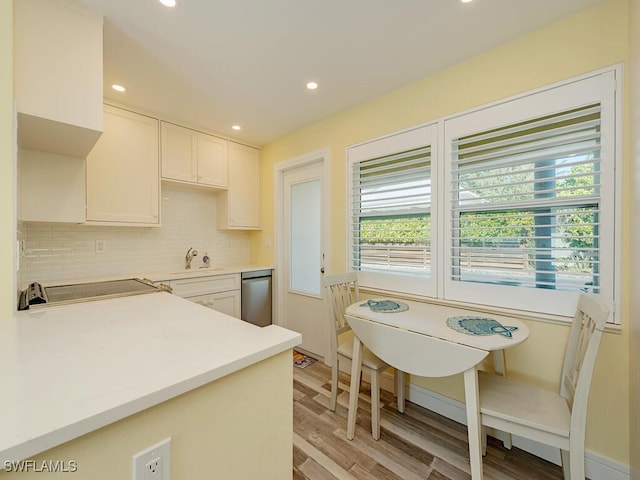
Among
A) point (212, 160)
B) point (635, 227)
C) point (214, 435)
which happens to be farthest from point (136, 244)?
point (635, 227)

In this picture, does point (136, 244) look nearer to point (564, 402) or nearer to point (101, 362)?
point (101, 362)

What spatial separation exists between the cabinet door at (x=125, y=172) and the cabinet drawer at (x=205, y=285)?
66cm

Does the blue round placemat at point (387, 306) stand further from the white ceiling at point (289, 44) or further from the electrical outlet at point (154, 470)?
the white ceiling at point (289, 44)

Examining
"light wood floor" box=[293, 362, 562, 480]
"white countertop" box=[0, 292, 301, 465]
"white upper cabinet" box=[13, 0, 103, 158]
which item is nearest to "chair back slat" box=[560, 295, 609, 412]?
"light wood floor" box=[293, 362, 562, 480]

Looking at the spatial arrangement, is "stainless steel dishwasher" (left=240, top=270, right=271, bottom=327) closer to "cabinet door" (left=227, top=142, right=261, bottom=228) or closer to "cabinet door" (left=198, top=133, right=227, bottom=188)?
"cabinet door" (left=227, top=142, right=261, bottom=228)

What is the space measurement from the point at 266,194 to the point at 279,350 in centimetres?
286

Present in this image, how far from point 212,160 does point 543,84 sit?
9.82ft

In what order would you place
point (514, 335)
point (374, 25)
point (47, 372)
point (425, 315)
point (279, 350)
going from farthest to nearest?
point (425, 315) < point (374, 25) < point (514, 335) < point (279, 350) < point (47, 372)

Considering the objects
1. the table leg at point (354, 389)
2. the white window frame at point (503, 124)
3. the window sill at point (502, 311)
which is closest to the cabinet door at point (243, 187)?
the white window frame at point (503, 124)

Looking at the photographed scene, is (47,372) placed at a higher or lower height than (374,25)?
lower

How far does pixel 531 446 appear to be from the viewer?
1.64 metres

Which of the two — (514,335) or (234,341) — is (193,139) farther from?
(514,335)

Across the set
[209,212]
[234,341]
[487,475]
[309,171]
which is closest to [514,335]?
[487,475]

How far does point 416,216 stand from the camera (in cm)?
221
